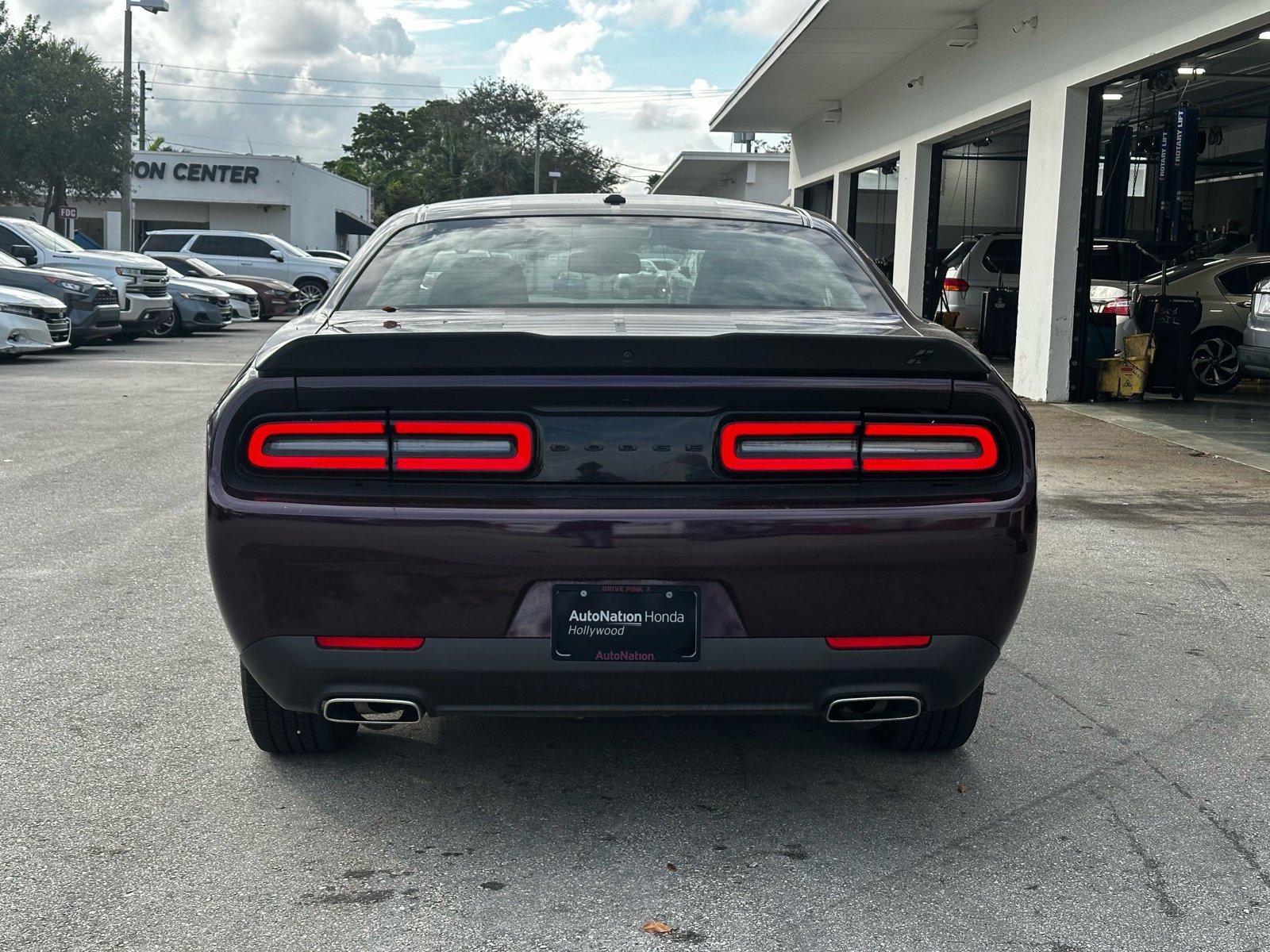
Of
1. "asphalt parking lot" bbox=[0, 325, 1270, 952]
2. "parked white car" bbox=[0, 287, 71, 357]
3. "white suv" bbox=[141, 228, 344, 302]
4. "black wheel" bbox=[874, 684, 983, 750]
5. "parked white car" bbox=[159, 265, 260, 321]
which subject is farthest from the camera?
"white suv" bbox=[141, 228, 344, 302]

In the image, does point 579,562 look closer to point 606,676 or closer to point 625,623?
point 625,623

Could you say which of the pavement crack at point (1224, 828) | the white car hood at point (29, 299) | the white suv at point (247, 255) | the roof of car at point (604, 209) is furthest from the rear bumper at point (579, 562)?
the white suv at point (247, 255)

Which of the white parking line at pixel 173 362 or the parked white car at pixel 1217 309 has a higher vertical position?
the parked white car at pixel 1217 309

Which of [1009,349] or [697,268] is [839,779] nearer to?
[697,268]

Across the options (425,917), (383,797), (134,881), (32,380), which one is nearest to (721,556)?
(425,917)

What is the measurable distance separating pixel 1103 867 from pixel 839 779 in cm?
74

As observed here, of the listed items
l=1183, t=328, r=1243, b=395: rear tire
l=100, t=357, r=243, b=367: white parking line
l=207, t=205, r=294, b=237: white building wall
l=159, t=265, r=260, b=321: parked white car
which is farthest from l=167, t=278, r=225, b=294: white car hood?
l=207, t=205, r=294, b=237: white building wall

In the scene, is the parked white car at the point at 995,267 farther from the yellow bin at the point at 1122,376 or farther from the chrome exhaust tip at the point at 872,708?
the chrome exhaust tip at the point at 872,708

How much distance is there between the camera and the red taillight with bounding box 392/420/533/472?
2943 millimetres

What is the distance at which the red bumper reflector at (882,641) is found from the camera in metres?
3.00

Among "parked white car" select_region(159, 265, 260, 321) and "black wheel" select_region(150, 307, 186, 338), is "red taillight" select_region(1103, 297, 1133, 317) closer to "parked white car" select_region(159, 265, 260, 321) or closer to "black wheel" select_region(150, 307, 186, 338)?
"black wheel" select_region(150, 307, 186, 338)

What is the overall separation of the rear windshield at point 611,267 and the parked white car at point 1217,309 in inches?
464

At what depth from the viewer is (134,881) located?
295 cm

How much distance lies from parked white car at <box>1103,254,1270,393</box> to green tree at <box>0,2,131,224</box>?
29.0 metres
